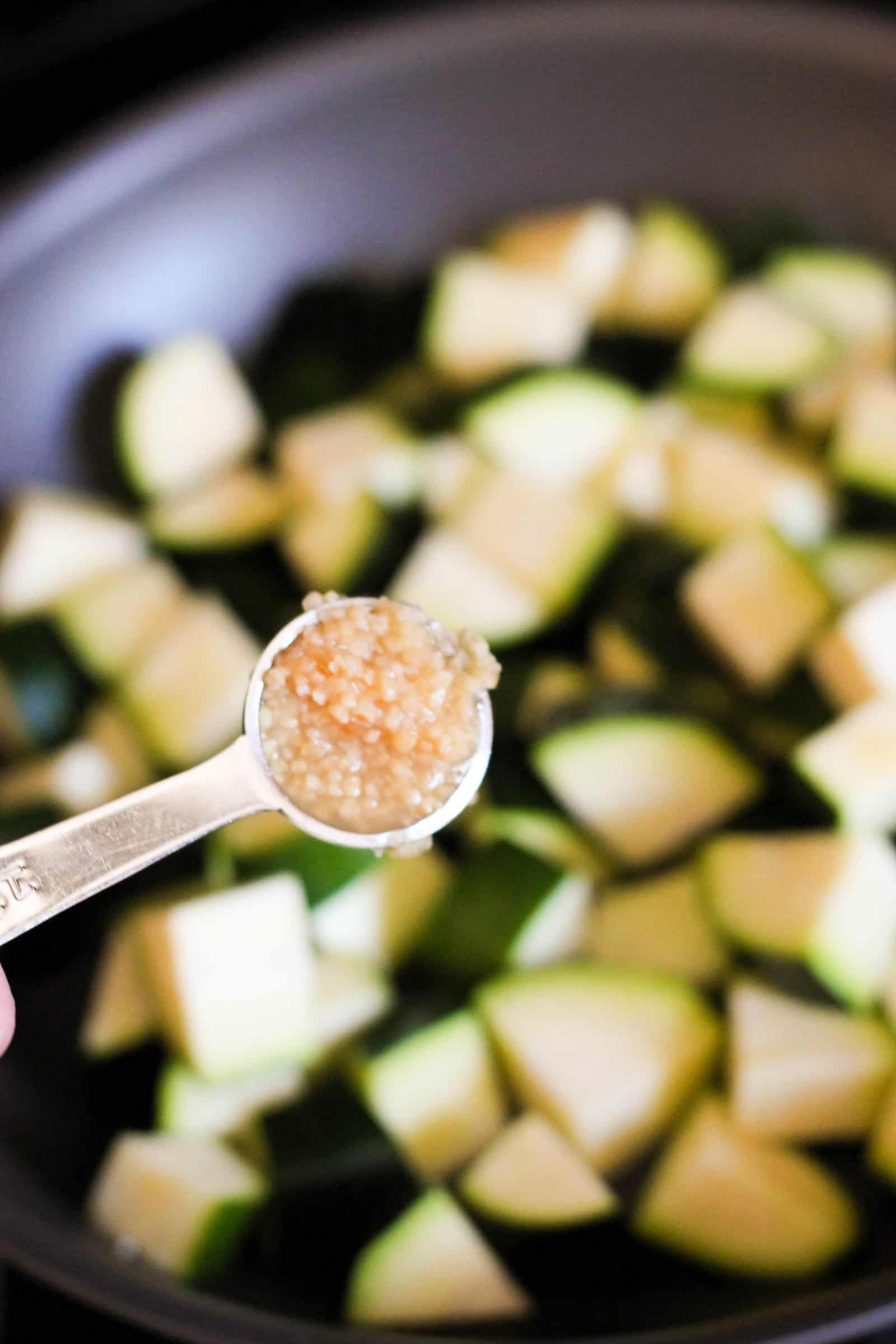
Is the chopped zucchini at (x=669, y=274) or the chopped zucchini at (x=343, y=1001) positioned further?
the chopped zucchini at (x=669, y=274)

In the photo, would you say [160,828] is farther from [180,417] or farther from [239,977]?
[180,417]

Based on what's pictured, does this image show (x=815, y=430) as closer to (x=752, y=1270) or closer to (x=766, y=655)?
(x=766, y=655)

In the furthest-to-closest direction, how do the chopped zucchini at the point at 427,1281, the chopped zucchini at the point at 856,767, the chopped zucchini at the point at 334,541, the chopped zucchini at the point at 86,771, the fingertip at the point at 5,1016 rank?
the chopped zucchini at the point at 334,541
the chopped zucchini at the point at 86,771
the chopped zucchini at the point at 856,767
the chopped zucchini at the point at 427,1281
the fingertip at the point at 5,1016

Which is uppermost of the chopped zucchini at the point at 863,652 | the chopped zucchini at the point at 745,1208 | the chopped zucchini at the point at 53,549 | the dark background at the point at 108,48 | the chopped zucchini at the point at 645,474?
the dark background at the point at 108,48

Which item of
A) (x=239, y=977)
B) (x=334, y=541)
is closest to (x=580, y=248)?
(x=334, y=541)

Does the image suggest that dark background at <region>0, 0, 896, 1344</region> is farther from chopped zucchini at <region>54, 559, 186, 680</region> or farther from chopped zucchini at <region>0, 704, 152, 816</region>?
chopped zucchini at <region>0, 704, 152, 816</region>

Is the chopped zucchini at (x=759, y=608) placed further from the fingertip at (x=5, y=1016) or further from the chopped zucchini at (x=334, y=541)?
the fingertip at (x=5, y=1016)

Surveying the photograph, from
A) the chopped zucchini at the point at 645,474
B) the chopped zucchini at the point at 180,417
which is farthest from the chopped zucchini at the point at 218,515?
the chopped zucchini at the point at 645,474

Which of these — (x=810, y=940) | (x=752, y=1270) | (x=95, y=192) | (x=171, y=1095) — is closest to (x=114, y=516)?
(x=95, y=192)

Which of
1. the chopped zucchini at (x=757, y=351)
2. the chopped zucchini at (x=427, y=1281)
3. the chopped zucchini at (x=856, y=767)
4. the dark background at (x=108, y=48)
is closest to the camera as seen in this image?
the chopped zucchini at (x=427, y=1281)
